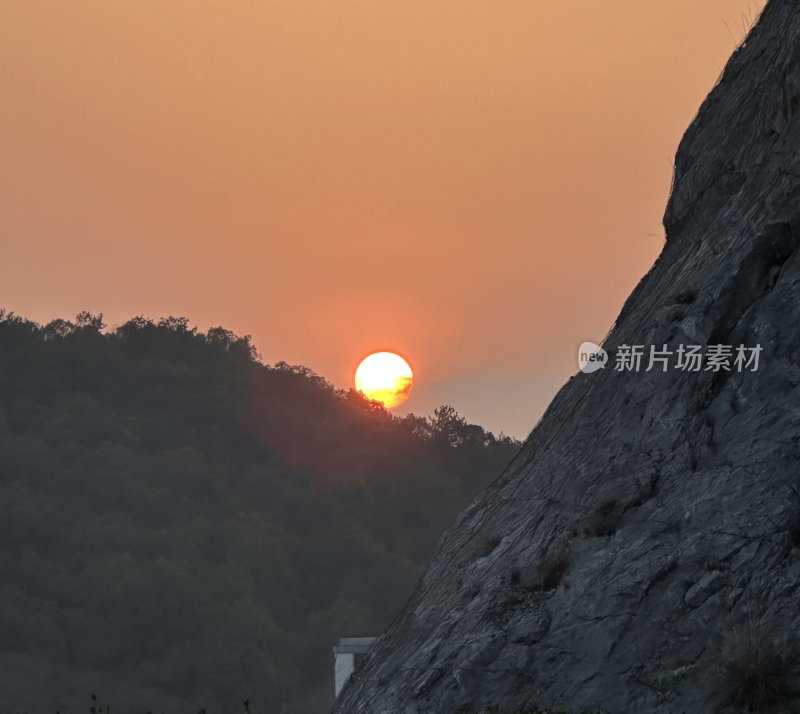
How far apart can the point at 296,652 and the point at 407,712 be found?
61.3m

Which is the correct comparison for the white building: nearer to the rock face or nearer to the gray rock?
the rock face

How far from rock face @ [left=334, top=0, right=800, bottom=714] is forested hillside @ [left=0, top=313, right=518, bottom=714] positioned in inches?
2028

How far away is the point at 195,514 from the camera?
8725 centimetres

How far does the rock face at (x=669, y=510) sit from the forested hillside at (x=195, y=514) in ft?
169

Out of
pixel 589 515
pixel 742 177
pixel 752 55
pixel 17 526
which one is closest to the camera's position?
pixel 589 515

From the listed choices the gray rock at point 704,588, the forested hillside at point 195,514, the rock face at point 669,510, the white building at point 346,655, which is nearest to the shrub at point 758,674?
the rock face at point 669,510

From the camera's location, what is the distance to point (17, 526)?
263ft

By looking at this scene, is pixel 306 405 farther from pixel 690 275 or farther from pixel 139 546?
pixel 690 275

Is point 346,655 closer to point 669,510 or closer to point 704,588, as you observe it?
point 669,510

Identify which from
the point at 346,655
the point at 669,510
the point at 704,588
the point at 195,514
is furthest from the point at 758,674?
the point at 195,514

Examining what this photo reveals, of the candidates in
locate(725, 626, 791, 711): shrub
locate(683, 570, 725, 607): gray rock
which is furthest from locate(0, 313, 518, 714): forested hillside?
locate(725, 626, 791, 711): shrub

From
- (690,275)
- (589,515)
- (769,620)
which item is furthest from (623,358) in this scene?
(769,620)

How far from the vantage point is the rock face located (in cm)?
1303

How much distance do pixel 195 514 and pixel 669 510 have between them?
248 feet
